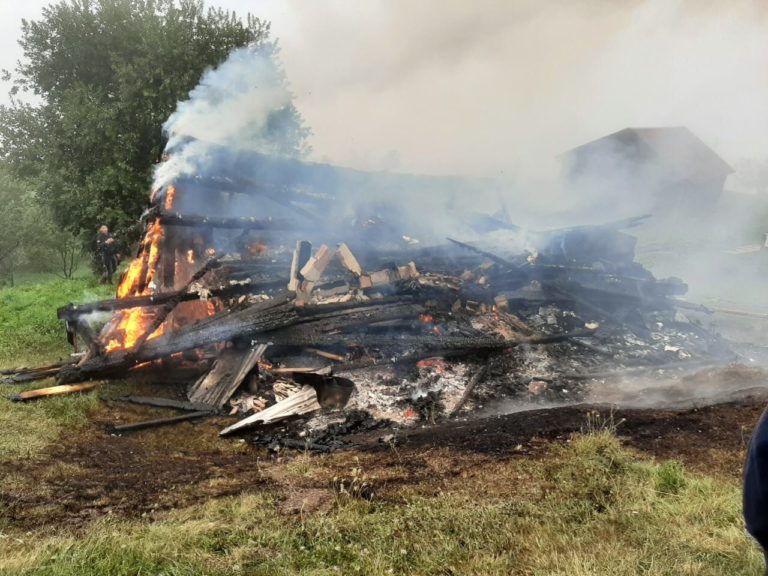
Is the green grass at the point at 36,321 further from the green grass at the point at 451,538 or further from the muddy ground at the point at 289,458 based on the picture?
the green grass at the point at 451,538

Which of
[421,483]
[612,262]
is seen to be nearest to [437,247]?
[612,262]

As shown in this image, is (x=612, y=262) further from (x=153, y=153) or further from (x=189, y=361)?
(x=153, y=153)

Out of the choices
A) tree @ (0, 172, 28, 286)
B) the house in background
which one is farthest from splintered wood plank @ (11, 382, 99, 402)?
tree @ (0, 172, 28, 286)

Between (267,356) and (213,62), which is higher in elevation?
(213,62)

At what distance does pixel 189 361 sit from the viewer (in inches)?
340

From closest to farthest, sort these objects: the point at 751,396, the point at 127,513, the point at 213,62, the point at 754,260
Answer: the point at 127,513 → the point at 751,396 → the point at 213,62 → the point at 754,260

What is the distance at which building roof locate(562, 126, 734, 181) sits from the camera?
31.0 metres

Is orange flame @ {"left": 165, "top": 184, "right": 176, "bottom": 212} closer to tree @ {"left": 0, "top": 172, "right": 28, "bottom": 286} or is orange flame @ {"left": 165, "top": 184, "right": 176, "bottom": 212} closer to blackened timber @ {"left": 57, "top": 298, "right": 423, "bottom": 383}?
blackened timber @ {"left": 57, "top": 298, "right": 423, "bottom": 383}

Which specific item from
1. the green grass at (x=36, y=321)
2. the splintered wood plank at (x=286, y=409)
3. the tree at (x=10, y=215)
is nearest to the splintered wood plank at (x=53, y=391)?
the splintered wood plank at (x=286, y=409)

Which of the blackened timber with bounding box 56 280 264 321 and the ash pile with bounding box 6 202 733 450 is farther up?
the blackened timber with bounding box 56 280 264 321

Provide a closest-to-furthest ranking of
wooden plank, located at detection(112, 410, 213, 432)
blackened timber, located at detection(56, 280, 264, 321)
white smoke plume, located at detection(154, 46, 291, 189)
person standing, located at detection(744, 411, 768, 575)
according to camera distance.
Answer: person standing, located at detection(744, 411, 768, 575)
wooden plank, located at detection(112, 410, 213, 432)
blackened timber, located at detection(56, 280, 264, 321)
white smoke plume, located at detection(154, 46, 291, 189)

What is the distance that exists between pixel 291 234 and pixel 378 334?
424 centimetres

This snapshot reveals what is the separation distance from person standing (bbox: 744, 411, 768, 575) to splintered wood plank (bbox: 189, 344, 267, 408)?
7165mm

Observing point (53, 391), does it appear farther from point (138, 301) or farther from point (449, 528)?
point (449, 528)
